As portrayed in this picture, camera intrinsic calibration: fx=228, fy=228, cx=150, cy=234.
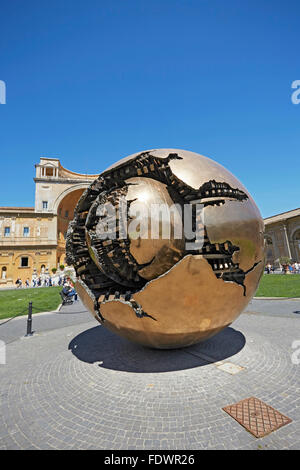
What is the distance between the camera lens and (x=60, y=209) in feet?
149

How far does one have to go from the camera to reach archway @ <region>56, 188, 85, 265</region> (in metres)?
43.5

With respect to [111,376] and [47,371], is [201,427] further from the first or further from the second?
[47,371]

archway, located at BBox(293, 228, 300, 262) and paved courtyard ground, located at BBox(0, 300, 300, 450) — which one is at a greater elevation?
archway, located at BBox(293, 228, 300, 262)

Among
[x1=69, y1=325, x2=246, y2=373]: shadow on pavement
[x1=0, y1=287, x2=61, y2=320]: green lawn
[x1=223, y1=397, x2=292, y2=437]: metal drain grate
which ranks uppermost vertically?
[x1=223, y1=397, x2=292, y2=437]: metal drain grate

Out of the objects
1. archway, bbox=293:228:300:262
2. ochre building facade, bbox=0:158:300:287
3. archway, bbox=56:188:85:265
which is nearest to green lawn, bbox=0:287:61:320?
ochre building facade, bbox=0:158:300:287

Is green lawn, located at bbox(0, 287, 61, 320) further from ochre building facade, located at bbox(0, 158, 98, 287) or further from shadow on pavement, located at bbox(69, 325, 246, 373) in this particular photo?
ochre building facade, located at bbox(0, 158, 98, 287)

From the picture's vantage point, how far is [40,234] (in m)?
41.9

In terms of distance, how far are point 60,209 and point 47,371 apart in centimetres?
4427

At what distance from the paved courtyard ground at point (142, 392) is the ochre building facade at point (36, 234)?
3806 centimetres

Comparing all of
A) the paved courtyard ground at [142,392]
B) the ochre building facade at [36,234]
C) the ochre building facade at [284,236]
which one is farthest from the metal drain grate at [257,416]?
the ochre building facade at [36,234]

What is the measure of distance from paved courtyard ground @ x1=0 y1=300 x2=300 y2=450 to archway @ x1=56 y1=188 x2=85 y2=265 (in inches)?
1537

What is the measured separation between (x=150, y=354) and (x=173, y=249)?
9.35 feet

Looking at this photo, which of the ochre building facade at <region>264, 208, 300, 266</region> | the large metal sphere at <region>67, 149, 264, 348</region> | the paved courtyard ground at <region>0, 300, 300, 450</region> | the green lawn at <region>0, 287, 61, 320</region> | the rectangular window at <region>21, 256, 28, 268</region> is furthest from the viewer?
the rectangular window at <region>21, 256, 28, 268</region>
